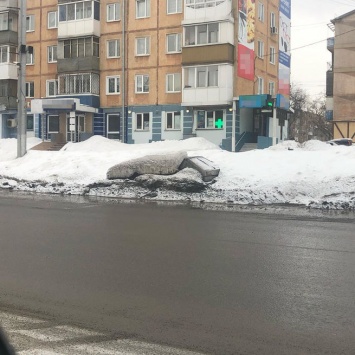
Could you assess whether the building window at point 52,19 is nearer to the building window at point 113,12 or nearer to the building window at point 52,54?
the building window at point 52,54

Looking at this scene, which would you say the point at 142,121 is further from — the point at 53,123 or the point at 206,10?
the point at 206,10

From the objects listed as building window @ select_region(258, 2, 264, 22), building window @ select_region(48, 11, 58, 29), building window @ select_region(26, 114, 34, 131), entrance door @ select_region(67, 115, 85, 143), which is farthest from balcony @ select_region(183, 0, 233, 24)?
building window @ select_region(26, 114, 34, 131)

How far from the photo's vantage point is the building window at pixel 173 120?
35753 mm

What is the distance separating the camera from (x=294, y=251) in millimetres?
7641

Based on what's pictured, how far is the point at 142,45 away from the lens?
36.9m

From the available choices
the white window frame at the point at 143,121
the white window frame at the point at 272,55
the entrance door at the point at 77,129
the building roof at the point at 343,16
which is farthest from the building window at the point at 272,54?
the entrance door at the point at 77,129

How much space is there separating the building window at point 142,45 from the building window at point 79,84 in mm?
3791

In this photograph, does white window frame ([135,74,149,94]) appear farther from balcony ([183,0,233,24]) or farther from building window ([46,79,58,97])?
building window ([46,79,58,97])

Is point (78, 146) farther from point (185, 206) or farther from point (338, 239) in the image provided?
point (338, 239)

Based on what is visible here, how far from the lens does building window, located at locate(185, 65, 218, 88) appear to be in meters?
33.9

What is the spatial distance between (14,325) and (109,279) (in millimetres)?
1700

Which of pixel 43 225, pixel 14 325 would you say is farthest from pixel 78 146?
pixel 14 325

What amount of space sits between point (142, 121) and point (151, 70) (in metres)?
3.65

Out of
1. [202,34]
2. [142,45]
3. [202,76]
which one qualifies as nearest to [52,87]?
[142,45]
